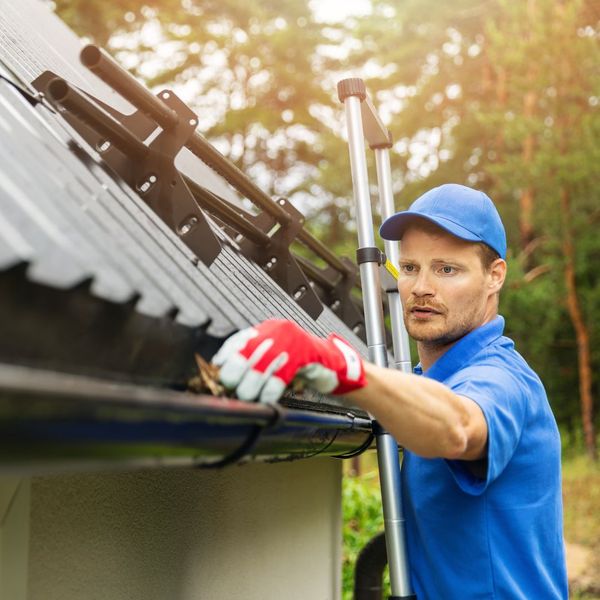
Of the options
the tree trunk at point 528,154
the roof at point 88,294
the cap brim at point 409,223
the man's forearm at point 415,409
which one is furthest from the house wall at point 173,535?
the tree trunk at point 528,154

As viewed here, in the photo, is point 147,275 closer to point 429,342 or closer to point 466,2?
point 429,342

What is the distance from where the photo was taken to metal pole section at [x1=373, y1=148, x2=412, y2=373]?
352 cm

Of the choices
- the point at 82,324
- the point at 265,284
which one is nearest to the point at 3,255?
the point at 82,324

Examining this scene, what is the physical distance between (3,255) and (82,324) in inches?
Answer: 6.7

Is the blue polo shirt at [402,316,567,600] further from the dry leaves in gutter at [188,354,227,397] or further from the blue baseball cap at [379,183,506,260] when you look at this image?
the dry leaves in gutter at [188,354,227,397]

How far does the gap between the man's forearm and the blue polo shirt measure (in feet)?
1.04

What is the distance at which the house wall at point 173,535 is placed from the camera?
80.3 inches

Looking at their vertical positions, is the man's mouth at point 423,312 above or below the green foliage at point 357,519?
below

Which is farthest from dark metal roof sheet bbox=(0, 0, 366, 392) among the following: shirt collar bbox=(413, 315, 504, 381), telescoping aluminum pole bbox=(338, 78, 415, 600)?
shirt collar bbox=(413, 315, 504, 381)

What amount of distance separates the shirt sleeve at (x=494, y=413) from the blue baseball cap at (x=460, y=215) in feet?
1.58

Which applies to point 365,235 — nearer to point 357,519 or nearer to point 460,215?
A: point 460,215

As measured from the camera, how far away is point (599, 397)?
22484 millimetres

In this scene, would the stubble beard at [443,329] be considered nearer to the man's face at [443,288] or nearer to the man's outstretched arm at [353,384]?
the man's face at [443,288]

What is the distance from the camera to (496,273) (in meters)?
2.91
